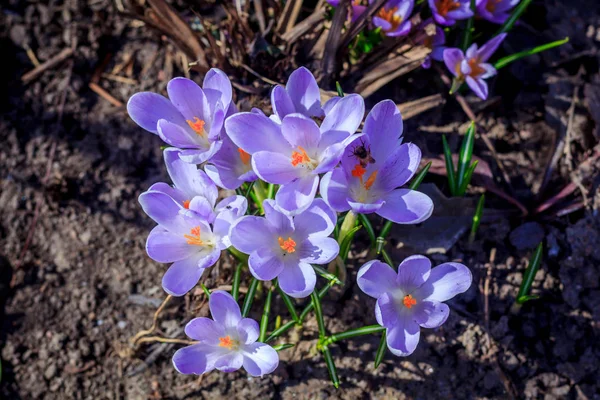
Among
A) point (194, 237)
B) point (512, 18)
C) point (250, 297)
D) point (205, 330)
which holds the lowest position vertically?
point (250, 297)

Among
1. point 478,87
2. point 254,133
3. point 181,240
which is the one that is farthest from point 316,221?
point 478,87

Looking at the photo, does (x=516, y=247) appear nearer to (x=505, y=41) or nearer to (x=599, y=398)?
(x=599, y=398)

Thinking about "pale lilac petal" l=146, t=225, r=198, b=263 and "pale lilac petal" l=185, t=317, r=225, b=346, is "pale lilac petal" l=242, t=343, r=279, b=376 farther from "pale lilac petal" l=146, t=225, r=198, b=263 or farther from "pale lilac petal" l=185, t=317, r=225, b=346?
"pale lilac petal" l=146, t=225, r=198, b=263

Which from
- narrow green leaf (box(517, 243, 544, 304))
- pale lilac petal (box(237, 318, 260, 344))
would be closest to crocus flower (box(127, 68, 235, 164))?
pale lilac petal (box(237, 318, 260, 344))

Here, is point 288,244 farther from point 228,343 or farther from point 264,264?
point 228,343

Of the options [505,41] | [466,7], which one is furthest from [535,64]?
[466,7]

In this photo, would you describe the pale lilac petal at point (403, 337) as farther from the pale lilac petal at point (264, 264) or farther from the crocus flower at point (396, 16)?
the crocus flower at point (396, 16)
